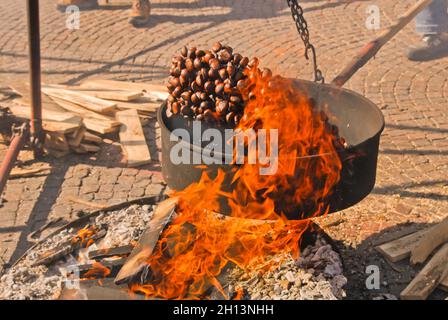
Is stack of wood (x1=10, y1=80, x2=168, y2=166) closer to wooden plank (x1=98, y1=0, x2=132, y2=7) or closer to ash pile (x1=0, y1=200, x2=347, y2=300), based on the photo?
ash pile (x1=0, y1=200, x2=347, y2=300)

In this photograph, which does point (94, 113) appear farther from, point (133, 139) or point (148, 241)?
point (148, 241)

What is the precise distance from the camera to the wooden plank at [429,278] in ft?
16.4

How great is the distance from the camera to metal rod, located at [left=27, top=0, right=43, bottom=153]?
21.5 feet

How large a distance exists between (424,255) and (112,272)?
2527mm

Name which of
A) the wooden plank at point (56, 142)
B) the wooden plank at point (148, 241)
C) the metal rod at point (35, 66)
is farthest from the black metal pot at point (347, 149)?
the wooden plank at point (56, 142)

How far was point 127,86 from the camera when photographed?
28.6 feet

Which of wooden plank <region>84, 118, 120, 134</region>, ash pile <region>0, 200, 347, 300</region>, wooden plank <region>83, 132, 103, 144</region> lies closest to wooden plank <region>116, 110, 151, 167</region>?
wooden plank <region>84, 118, 120, 134</region>

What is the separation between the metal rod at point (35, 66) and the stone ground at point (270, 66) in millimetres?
457

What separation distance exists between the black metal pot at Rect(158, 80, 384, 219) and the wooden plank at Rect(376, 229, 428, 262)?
1228mm

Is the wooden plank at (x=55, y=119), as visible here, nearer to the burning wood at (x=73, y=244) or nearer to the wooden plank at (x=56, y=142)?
the wooden plank at (x=56, y=142)

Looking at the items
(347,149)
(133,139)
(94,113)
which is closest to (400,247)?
(347,149)

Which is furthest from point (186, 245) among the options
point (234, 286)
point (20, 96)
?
point (20, 96)
